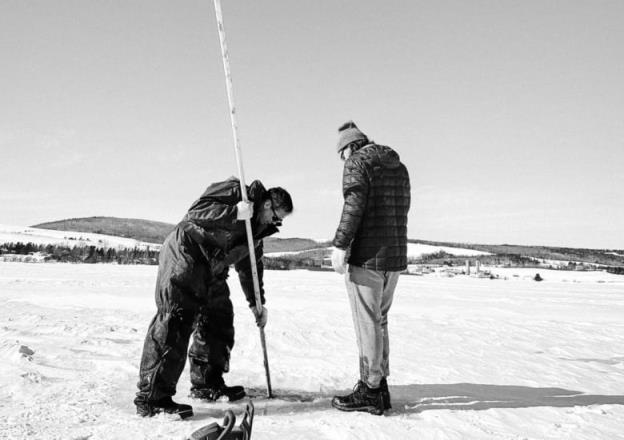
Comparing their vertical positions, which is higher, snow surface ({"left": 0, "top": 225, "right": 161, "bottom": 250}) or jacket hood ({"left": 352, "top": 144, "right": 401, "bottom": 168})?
jacket hood ({"left": 352, "top": 144, "right": 401, "bottom": 168})

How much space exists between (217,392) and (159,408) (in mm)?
724

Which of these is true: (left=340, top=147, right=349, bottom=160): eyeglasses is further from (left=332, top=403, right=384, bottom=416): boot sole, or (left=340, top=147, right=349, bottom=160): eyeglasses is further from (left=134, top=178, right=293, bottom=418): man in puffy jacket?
(left=332, top=403, right=384, bottom=416): boot sole

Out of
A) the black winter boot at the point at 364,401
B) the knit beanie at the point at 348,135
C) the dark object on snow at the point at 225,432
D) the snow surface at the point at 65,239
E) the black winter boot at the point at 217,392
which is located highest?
the knit beanie at the point at 348,135

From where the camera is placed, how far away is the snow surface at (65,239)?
86.6ft

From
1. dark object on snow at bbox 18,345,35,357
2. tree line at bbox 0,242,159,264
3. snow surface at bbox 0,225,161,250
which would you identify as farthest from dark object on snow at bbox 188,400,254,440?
snow surface at bbox 0,225,161,250

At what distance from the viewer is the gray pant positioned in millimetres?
3826

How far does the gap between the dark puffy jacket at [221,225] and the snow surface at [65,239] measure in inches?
910

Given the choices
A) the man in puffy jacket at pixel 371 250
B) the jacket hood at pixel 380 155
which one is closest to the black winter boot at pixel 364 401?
the man in puffy jacket at pixel 371 250

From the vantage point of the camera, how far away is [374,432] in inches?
130

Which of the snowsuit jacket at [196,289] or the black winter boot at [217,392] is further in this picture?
the black winter boot at [217,392]

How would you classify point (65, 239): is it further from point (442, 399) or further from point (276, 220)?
point (442, 399)

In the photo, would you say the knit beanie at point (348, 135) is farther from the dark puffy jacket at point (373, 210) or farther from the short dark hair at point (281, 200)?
the short dark hair at point (281, 200)

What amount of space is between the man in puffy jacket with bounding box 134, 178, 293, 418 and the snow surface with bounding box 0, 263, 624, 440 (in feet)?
0.84

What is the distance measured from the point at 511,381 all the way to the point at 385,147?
9.31 feet
